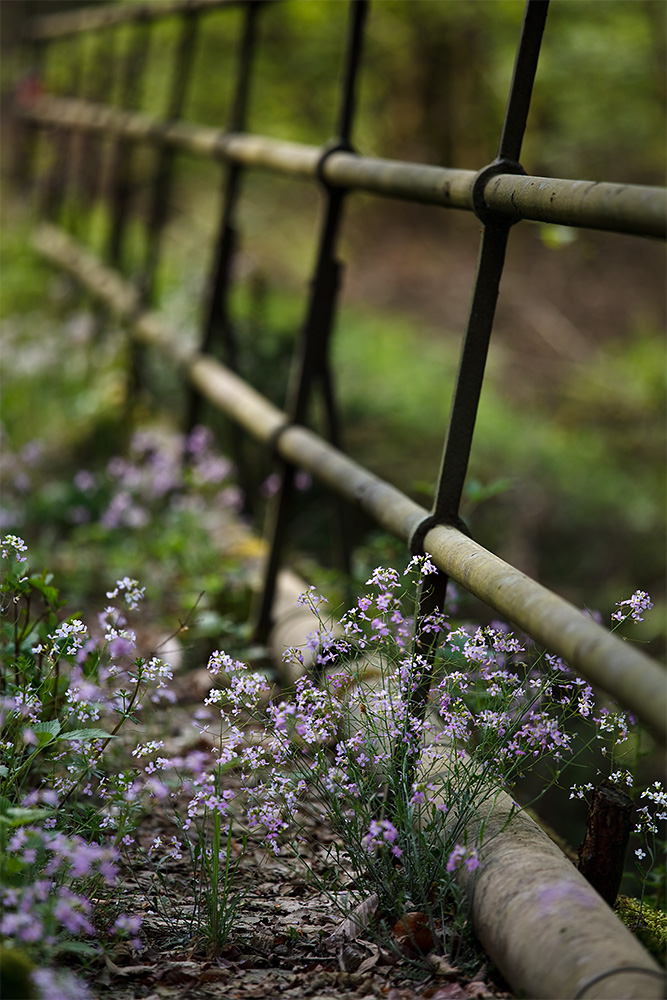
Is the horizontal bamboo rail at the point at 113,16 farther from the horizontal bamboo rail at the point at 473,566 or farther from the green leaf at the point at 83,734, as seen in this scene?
the green leaf at the point at 83,734

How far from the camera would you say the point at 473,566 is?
1.69m

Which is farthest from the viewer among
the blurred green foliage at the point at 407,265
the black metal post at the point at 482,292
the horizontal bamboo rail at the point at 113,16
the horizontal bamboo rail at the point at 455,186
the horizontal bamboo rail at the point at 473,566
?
the blurred green foliage at the point at 407,265

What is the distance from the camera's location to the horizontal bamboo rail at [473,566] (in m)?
1.29

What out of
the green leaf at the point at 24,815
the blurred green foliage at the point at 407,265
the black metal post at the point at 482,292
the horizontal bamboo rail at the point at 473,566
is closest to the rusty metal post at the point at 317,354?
the horizontal bamboo rail at the point at 473,566

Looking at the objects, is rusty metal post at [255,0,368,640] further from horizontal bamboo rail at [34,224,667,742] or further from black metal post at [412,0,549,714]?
black metal post at [412,0,549,714]

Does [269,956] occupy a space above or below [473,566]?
below

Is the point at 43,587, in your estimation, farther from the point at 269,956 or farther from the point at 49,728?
the point at 269,956

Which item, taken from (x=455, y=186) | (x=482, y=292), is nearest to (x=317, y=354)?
(x=455, y=186)

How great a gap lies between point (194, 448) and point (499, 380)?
505cm

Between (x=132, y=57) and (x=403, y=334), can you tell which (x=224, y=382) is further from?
(x=403, y=334)

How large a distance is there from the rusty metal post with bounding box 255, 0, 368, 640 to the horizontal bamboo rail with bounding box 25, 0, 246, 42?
1048 millimetres

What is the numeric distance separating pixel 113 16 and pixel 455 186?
4696 millimetres

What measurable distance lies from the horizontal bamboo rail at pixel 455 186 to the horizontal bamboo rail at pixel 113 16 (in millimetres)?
471

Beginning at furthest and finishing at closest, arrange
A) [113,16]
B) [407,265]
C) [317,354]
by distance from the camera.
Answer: [407,265]
[113,16]
[317,354]
